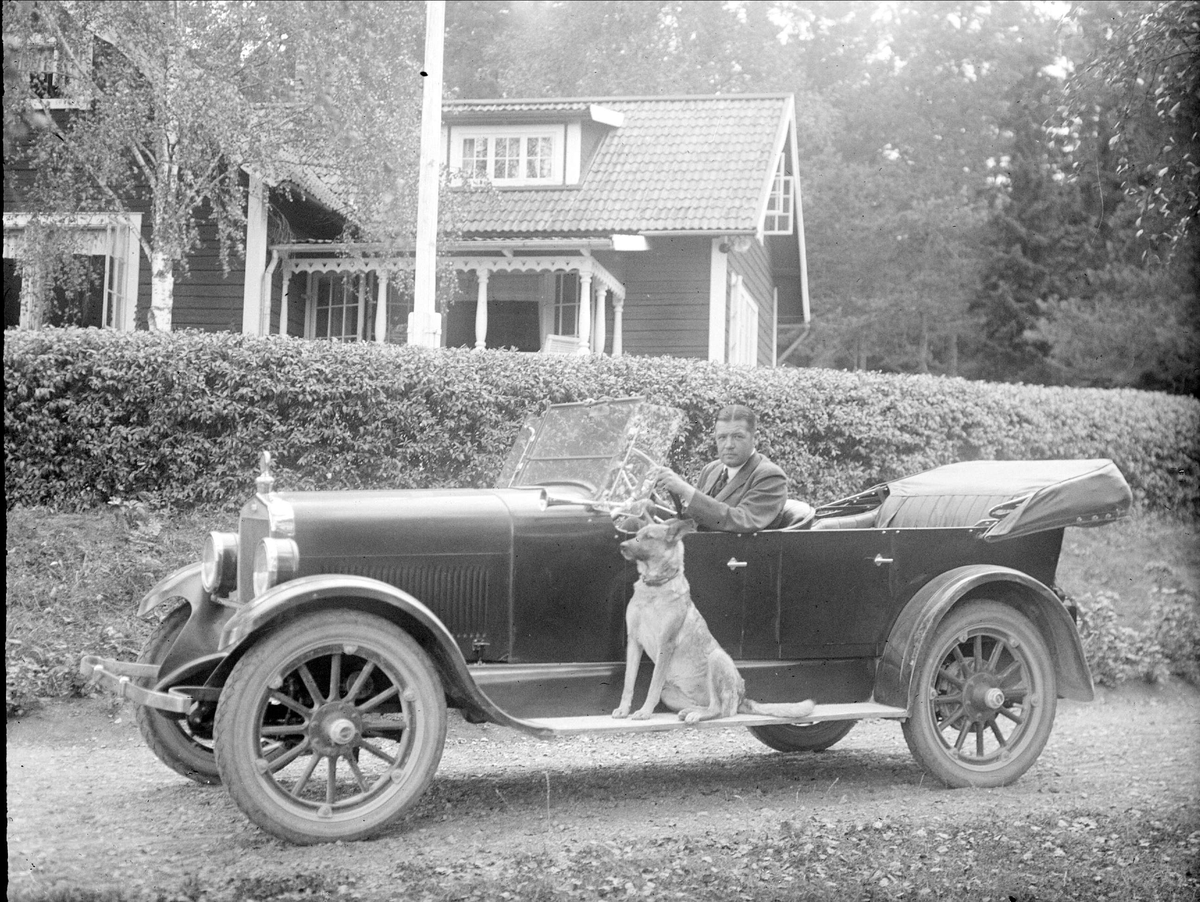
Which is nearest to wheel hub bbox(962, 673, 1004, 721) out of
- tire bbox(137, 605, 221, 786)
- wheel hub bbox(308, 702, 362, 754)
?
wheel hub bbox(308, 702, 362, 754)

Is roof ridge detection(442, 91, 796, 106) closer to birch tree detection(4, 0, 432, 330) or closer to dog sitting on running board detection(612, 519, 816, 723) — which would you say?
birch tree detection(4, 0, 432, 330)

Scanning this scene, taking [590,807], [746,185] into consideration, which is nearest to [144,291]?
[746,185]

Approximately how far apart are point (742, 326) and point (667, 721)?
14.7 m

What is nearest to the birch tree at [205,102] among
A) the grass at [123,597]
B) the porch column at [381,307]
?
the porch column at [381,307]

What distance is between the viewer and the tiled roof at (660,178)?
15469mm

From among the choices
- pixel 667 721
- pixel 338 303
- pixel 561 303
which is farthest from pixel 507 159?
pixel 667 721

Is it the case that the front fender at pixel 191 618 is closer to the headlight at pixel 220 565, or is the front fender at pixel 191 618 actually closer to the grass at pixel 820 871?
the headlight at pixel 220 565

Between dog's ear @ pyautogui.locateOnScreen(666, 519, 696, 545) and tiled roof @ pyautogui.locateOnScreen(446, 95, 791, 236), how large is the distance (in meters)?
10.9

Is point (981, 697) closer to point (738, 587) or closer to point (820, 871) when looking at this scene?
point (738, 587)

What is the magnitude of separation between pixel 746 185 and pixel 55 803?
42.7 feet

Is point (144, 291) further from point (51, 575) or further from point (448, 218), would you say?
point (51, 575)

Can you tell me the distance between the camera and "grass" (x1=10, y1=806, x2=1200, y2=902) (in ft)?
10.6

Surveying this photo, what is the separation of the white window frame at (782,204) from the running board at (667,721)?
14316 mm

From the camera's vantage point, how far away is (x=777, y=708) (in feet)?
15.1
